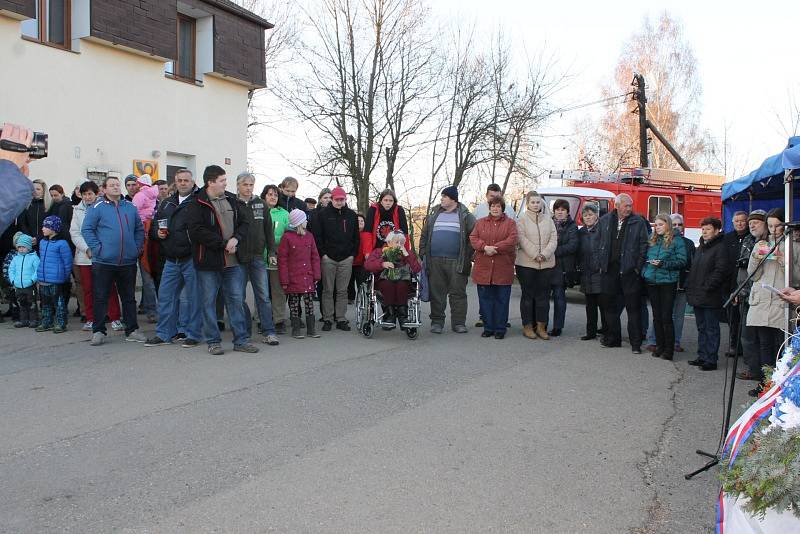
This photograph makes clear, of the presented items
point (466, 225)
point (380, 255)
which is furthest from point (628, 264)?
point (380, 255)

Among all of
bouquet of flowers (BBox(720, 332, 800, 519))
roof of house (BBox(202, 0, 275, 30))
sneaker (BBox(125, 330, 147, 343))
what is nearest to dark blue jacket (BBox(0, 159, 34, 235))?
bouquet of flowers (BBox(720, 332, 800, 519))

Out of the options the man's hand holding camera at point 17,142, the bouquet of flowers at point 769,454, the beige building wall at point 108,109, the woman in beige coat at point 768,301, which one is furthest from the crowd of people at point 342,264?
the man's hand holding camera at point 17,142

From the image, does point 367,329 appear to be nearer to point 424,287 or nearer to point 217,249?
point 424,287

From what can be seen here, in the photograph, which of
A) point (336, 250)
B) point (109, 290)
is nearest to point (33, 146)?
point (109, 290)

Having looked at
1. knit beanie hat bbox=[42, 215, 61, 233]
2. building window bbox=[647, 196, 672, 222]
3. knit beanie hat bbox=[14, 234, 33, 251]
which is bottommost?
knit beanie hat bbox=[14, 234, 33, 251]

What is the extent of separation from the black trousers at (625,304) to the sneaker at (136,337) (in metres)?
6.03

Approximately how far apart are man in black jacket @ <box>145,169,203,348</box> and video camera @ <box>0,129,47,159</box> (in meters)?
5.82

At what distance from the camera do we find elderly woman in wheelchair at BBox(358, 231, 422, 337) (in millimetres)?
9672

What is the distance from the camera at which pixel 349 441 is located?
208 inches

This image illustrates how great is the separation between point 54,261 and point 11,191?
8403 millimetres

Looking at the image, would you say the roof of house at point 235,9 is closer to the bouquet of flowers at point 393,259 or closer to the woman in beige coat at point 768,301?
the bouquet of flowers at point 393,259

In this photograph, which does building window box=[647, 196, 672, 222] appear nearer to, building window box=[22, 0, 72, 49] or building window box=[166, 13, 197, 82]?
building window box=[166, 13, 197, 82]

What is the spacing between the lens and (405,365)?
8.01m

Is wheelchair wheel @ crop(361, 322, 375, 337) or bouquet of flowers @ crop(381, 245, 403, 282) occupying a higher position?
bouquet of flowers @ crop(381, 245, 403, 282)
